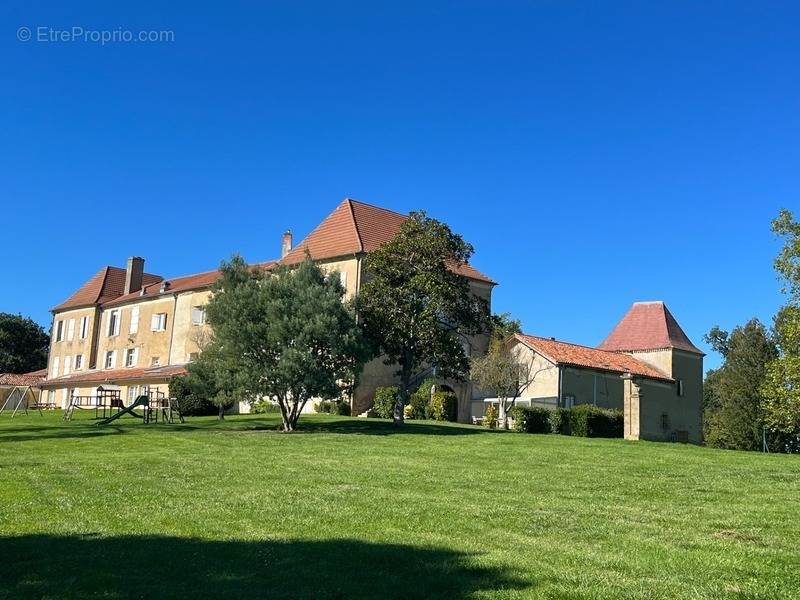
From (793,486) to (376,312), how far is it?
19220 mm

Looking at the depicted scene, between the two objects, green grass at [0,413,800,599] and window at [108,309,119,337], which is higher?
window at [108,309,119,337]

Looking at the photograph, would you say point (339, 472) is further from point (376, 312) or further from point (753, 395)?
point (753, 395)

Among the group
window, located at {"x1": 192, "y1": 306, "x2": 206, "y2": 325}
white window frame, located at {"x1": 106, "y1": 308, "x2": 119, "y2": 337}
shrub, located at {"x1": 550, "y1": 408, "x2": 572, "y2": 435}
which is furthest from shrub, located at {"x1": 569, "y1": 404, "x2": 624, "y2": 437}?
white window frame, located at {"x1": 106, "y1": 308, "x2": 119, "y2": 337}

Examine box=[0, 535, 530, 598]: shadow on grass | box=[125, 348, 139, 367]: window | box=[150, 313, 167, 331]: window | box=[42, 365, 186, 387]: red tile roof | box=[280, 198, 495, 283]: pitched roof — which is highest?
box=[280, 198, 495, 283]: pitched roof

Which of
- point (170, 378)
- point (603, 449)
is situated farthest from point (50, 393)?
point (603, 449)

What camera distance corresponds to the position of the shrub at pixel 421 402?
127 feet

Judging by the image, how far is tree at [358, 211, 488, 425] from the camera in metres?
30.9

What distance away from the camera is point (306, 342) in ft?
91.9

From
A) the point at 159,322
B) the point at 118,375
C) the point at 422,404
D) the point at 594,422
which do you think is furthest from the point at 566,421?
the point at 159,322

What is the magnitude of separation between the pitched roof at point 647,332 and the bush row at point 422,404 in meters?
17.2

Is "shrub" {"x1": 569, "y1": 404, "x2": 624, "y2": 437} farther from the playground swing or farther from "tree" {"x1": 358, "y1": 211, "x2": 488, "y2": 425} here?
the playground swing

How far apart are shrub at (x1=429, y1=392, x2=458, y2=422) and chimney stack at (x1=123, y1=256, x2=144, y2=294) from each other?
33657 millimetres

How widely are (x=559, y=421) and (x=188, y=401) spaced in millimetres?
19192

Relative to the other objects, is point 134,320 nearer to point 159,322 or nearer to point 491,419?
point 159,322
